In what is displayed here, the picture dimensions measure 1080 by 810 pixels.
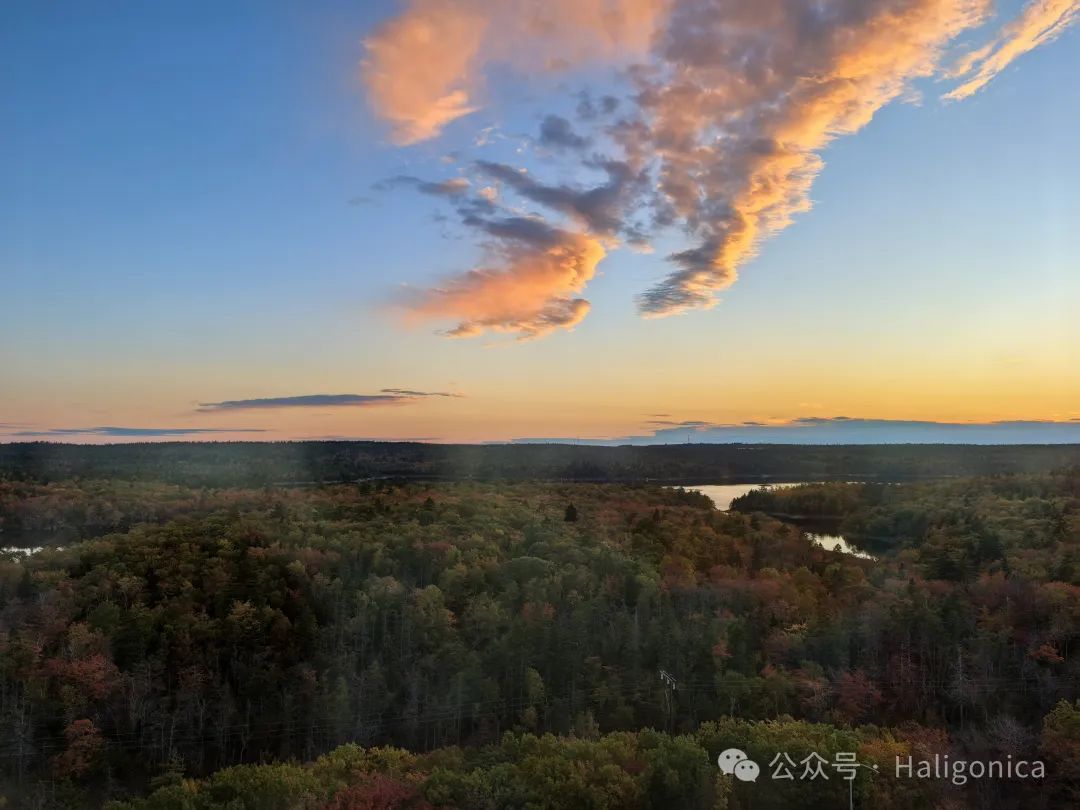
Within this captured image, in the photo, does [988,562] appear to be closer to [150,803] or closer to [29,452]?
[150,803]

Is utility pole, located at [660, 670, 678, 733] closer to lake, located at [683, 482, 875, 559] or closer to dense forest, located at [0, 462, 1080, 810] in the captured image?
dense forest, located at [0, 462, 1080, 810]

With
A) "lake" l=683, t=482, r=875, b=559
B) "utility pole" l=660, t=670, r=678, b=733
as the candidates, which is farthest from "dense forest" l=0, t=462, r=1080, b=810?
"lake" l=683, t=482, r=875, b=559

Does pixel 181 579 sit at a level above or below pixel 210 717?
above

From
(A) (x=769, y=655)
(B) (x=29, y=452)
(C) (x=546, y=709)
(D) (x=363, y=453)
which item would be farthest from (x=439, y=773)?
(D) (x=363, y=453)

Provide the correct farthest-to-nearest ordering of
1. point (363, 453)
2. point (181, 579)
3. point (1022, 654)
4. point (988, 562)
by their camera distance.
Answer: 1. point (363, 453)
2. point (988, 562)
3. point (181, 579)
4. point (1022, 654)

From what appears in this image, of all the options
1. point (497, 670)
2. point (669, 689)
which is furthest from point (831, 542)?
→ point (497, 670)

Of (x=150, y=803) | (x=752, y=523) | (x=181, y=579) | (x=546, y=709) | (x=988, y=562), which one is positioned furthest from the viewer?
(x=752, y=523)
